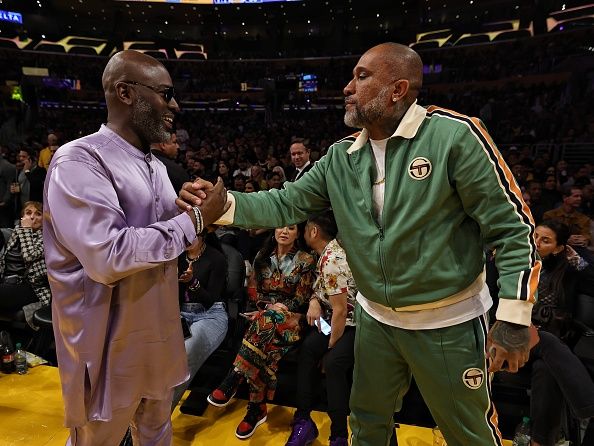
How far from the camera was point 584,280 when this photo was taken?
3312mm

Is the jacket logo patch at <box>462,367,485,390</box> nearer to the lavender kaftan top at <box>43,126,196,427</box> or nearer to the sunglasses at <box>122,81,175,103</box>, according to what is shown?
the lavender kaftan top at <box>43,126,196,427</box>

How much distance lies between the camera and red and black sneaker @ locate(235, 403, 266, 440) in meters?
2.78

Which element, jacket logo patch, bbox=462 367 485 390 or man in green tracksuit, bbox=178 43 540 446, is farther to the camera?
jacket logo patch, bbox=462 367 485 390

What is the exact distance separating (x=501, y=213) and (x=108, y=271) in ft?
4.30

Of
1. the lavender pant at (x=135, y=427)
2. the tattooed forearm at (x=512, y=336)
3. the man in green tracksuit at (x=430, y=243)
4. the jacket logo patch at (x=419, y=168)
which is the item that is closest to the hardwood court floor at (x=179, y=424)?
the lavender pant at (x=135, y=427)

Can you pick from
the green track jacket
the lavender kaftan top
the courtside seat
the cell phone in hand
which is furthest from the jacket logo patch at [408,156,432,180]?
the courtside seat

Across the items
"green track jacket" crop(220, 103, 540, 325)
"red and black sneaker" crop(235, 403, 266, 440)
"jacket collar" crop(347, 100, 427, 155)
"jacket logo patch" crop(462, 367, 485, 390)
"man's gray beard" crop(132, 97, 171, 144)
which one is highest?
"man's gray beard" crop(132, 97, 171, 144)

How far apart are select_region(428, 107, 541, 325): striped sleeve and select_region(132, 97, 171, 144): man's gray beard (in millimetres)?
1061

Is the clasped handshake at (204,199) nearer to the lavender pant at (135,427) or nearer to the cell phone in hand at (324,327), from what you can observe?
the lavender pant at (135,427)

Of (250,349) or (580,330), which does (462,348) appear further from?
(580,330)

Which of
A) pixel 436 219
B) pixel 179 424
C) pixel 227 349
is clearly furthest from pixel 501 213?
pixel 227 349

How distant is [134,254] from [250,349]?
1.76m

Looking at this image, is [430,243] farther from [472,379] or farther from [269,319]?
[269,319]

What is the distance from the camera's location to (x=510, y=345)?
1536 millimetres
